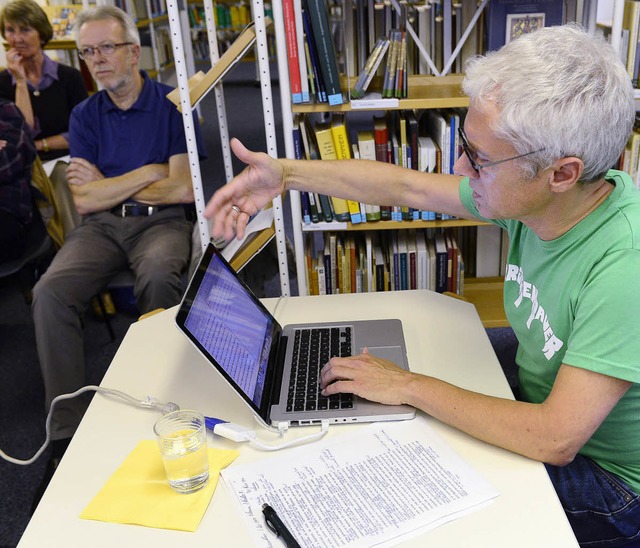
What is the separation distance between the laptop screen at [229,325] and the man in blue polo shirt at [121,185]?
1.03 m

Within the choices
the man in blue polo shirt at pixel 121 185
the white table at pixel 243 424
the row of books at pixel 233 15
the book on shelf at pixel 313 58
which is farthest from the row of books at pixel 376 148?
the row of books at pixel 233 15

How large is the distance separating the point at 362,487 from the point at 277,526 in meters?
0.14

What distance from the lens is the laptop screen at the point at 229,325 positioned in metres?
1.08

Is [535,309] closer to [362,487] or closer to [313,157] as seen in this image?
[362,487]

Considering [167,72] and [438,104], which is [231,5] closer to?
[167,72]

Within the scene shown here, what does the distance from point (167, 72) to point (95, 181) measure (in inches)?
165

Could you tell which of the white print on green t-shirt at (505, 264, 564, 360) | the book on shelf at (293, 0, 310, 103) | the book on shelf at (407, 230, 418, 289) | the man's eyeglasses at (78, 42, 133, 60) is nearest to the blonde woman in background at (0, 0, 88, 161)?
the man's eyeglasses at (78, 42, 133, 60)

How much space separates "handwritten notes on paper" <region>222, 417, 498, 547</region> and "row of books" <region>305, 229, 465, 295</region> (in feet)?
5.05

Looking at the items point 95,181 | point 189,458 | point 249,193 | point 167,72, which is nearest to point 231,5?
point 167,72

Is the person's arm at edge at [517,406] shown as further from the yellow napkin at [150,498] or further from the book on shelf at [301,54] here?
the book on shelf at [301,54]

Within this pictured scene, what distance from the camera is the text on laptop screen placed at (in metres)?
1.09

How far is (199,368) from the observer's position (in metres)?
1.30

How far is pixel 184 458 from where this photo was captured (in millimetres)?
969

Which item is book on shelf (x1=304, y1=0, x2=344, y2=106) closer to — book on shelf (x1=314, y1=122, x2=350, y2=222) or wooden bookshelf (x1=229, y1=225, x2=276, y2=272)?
book on shelf (x1=314, y1=122, x2=350, y2=222)
